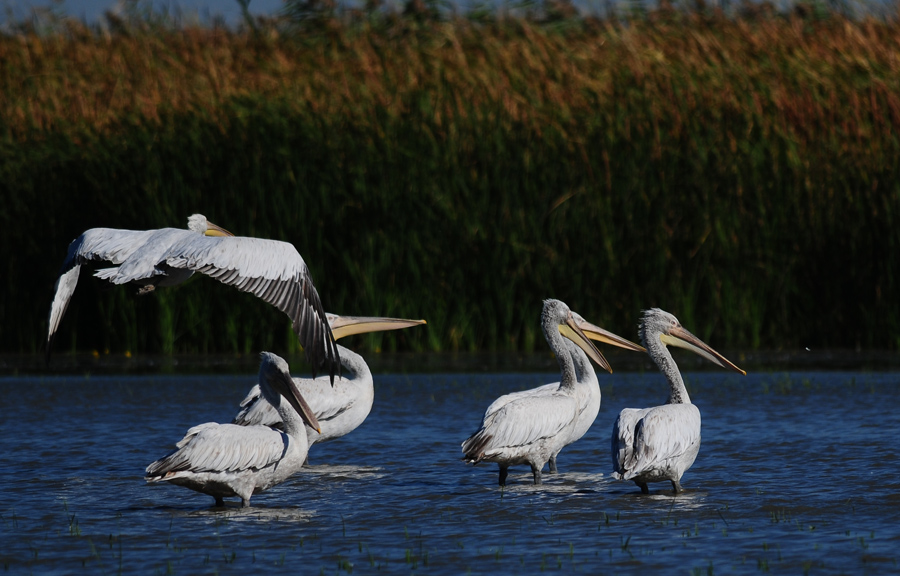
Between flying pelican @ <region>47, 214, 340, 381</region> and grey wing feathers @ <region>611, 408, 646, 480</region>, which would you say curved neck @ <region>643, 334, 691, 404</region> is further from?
flying pelican @ <region>47, 214, 340, 381</region>

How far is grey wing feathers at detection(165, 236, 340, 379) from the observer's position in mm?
6559

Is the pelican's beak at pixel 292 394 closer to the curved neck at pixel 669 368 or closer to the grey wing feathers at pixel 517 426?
the grey wing feathers at pixel 517 426

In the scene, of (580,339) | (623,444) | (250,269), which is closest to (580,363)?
(580,339)

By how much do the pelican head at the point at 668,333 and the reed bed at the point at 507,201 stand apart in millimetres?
3784

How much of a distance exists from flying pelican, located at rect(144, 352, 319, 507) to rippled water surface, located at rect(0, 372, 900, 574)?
13cm

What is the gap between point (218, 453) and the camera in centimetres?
562

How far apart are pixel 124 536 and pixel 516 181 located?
621cm

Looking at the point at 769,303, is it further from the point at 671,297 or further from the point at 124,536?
the point at 124,536

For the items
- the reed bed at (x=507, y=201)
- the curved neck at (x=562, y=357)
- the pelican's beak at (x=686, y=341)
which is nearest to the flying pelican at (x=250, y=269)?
the curved neck at (x=562, y=357)

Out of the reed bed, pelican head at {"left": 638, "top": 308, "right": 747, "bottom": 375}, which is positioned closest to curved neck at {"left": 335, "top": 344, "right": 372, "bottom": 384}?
pelican head at {"left": 638, "top": 308, "right": 747, "bottom": 375}

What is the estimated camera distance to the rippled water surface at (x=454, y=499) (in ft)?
15.8

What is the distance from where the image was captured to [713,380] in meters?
9.98

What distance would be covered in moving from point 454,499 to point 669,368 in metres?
1.29

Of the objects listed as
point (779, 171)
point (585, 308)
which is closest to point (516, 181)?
point (585, 308)
